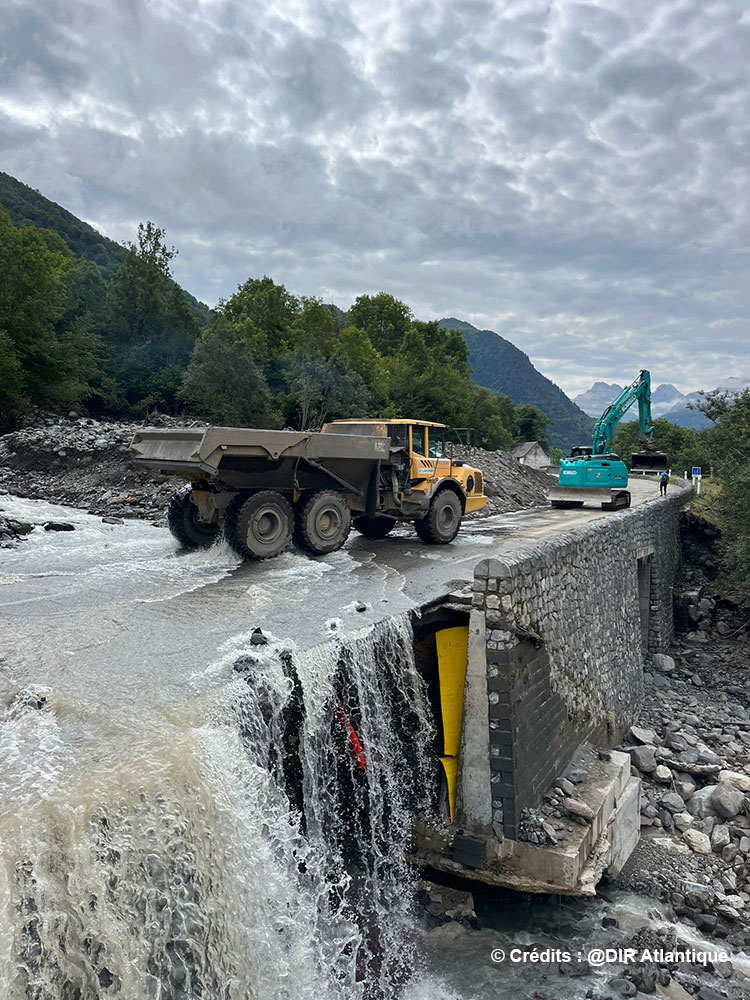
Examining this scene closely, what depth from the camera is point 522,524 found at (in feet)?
52.0

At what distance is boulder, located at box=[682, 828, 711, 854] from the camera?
775 cm

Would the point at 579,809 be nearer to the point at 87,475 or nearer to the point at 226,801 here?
the point at 226,801

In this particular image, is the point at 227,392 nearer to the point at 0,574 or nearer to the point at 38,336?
the point at 38,336

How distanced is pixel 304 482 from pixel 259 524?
1.16m

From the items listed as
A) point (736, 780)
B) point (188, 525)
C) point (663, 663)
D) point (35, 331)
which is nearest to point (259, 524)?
point (188, 525)

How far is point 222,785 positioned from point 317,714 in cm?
127

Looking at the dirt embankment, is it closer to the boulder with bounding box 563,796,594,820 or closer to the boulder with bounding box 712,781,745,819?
the boulder with bounding box 712,781,745,819

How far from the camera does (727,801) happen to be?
852 cm

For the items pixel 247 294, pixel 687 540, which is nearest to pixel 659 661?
pixel 687 540

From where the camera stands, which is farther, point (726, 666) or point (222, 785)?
point (726, 666)

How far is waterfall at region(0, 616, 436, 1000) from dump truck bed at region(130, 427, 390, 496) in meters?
3.47

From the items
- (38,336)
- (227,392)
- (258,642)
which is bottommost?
(258,642)

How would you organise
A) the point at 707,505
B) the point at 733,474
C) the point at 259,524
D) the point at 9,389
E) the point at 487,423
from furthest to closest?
1. the point at 487,423
2. the point at 9,389
3. the point at 707,505
4. the point at 733,474
5. the point at 259,524

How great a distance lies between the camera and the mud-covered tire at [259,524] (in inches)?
358
